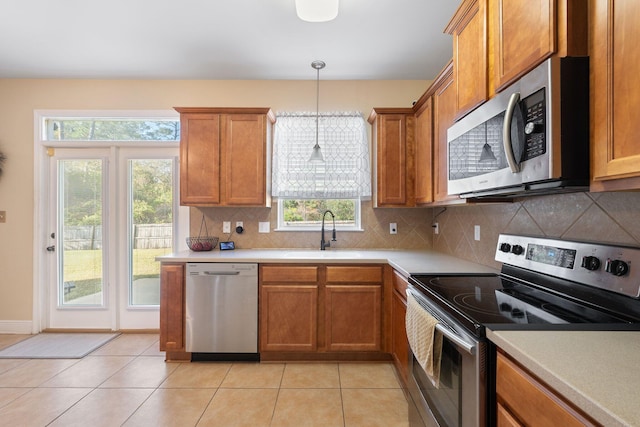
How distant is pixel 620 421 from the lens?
573 millimetres

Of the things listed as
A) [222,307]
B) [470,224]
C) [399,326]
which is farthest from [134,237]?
[470,224]

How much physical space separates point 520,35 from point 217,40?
232cm

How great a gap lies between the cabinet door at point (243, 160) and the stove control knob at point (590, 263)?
2.41 meters

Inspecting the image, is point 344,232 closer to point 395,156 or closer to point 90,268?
point 395,156

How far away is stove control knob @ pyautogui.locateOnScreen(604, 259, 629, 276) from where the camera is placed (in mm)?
1111

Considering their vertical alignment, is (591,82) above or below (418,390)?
above

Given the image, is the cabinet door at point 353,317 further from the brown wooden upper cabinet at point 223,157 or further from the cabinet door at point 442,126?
the brown wooden upper cabinet at point 223,157

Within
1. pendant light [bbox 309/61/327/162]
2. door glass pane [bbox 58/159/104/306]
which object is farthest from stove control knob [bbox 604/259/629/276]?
door glass pane [bbox 58/159/104/306]

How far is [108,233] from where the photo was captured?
3447 millimetres

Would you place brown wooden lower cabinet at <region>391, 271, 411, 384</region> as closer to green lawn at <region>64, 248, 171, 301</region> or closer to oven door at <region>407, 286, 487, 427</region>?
oven door at <region>407, 286, 487, 427</region>

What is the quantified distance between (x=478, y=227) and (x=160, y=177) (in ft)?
10.4

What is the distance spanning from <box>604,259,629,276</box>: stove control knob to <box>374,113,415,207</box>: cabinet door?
1.89m

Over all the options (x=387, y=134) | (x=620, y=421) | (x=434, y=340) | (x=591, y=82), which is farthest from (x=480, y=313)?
(x=387, y=134)

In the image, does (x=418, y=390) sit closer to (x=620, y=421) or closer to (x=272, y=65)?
(x=620, y=421)
